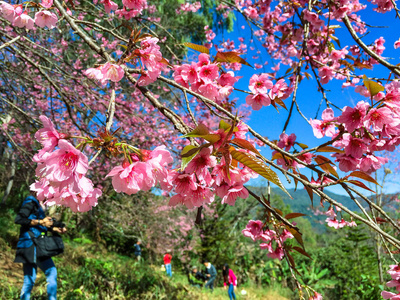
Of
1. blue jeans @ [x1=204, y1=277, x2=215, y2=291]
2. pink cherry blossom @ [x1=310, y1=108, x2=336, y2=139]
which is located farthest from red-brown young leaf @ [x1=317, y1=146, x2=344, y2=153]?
blue jeans @ [x1=204, y1=277, x2=215, y2=291]

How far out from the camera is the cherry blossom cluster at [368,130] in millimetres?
854

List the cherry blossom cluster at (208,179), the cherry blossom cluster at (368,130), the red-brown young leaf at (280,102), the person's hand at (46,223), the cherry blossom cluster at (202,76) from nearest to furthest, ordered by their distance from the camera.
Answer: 1. the cherry blossom cluster at (208,179)
2. the cherry blossom cluster at (368,130)
3. the cherry blossom cluster at (202,76)
4. the red-brown young leaf at (280,102)
5. the person's hand at (46,223)

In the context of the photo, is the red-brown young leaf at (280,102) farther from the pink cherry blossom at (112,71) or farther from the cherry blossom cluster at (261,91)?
the pink cherry blossom at (112,71)

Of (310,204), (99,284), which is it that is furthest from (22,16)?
(99,284)

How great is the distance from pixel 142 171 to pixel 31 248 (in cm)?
302

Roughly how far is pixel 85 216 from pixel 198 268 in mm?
4263

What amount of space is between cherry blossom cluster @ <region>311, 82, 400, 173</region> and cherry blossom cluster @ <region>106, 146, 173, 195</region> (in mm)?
547

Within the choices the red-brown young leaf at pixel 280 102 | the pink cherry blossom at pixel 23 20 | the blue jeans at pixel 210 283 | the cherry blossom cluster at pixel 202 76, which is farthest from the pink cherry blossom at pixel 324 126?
the blue jeans at pixel 210 283

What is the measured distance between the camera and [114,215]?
25.6ft

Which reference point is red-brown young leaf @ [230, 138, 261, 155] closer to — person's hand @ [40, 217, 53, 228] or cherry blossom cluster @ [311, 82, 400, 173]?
cherry blossom cluster @ [311, 82, 400, 173]

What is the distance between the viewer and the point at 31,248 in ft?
9.46

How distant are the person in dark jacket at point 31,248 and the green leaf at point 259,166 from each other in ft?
10.5

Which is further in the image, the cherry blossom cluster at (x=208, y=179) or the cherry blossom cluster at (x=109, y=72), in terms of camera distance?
the cherry blossom cluster at (x=109, y=72)

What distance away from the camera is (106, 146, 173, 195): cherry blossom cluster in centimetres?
64
